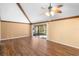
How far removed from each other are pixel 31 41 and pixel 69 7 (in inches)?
45.7

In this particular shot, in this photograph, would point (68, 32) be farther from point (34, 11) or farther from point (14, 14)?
point (14, 14)

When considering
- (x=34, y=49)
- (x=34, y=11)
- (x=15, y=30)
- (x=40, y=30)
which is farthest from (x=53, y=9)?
(x=15, y=30)

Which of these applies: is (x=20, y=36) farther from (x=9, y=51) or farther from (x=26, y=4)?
(x=26, y=4)

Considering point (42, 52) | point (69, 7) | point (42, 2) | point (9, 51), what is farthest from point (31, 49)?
point (69, 7)

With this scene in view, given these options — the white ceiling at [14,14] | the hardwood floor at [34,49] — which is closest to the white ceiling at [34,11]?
the white ceiling at [14,14]

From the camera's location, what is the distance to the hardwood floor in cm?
208

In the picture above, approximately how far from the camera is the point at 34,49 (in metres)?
2.22

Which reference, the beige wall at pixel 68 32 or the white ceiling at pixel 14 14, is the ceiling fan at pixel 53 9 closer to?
the beige wall at pixel 68 32

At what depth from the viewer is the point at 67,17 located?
7.38 ft

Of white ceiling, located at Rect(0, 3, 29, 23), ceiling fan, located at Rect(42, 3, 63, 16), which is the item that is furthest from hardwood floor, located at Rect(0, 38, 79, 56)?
ceiling fan, located at Rect(42, 3, 63, 16)

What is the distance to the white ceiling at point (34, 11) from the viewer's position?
205 cm

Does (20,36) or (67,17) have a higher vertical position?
(67,17)

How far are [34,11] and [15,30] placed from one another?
2.40 feet

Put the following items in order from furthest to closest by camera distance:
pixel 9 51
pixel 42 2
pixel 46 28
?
pixel 46 28 < pixel 9 51 < pixel 42 2
